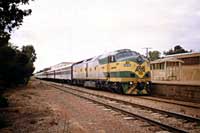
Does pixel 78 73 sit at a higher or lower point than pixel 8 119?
higher

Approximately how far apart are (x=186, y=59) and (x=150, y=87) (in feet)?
55.7

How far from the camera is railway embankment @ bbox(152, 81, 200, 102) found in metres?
15.2

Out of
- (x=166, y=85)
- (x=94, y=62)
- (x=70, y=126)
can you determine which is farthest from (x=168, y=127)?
(x=94, y=62)

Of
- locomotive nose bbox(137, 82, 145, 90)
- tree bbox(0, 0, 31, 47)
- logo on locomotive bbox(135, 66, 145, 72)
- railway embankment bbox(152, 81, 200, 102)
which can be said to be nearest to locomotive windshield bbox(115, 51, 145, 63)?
logo on locomotive bbox(135, 66, 145, 72)

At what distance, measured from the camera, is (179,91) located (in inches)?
657

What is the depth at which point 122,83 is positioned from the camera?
1914 cm

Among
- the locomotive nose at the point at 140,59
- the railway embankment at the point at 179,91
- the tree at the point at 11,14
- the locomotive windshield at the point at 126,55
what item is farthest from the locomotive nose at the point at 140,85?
the tree at the point at 11,14

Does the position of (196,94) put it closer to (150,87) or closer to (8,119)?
(150,87)

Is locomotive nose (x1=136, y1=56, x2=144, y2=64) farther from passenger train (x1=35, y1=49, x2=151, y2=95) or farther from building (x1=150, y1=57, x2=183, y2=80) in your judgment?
building (x1=150, y1=57, x2=183, y2=80)

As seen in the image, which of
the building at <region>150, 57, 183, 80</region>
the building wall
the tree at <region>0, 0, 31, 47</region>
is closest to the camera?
the tree at <region>0, 0, 31, 47</region>

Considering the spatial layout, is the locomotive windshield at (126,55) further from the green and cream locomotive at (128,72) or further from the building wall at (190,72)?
the building wall at (190,72)

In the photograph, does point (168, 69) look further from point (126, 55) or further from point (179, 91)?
point (179, 91)

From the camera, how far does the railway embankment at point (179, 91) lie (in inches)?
597

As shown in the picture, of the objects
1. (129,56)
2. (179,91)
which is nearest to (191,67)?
(129,56)
